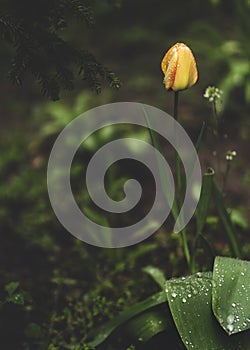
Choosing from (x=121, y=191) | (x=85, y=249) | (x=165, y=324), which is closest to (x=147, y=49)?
(x=121, y=191)

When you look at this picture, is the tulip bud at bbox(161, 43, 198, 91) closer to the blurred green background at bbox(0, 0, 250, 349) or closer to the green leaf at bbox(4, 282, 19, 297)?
the blurred green background at bbox(0, 0, 250, 349)

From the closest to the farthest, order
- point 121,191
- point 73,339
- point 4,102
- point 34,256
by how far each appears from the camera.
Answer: point 73,339 → point 34,256 → point 121,191 → point 4,102

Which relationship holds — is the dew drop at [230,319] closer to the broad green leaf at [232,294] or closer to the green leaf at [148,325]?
the broad green leaf at [232,294]

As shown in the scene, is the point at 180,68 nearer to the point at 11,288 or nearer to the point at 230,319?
the point at 230,319

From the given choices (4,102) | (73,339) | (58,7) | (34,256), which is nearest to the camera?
(58,7)

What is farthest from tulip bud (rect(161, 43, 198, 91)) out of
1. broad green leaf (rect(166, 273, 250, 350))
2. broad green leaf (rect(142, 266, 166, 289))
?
broad green leaf (rect(142, 266, 166, 289))

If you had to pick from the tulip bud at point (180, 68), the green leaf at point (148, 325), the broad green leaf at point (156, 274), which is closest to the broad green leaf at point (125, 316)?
the green leaf at point (148, 325)

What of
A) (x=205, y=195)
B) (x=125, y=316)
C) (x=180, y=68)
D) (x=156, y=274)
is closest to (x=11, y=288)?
(x=125, y=316)

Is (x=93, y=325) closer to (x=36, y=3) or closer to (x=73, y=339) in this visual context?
(x=73, y=339)
